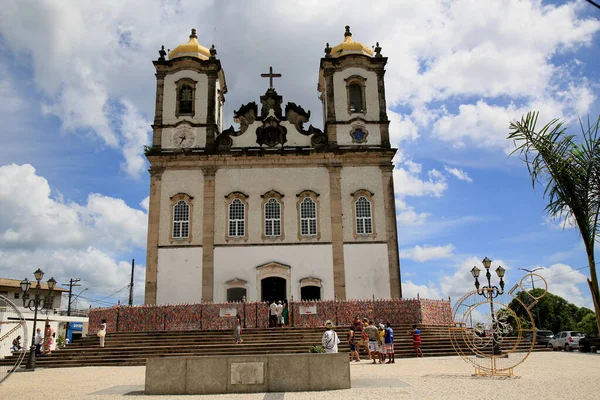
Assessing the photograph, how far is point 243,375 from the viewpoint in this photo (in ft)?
36.4

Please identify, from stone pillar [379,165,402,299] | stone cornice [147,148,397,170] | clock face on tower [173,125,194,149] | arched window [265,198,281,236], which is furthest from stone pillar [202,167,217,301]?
stone pillar [379,165,402,299]

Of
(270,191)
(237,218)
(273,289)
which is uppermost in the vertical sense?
(270,191)

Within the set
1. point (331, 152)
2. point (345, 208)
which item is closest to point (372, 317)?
point (345, 208)

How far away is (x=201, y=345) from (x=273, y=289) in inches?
306

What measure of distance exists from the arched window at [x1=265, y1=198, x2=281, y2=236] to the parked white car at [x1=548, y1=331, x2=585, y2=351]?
15.6 meters

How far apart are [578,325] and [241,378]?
5387 centimetres

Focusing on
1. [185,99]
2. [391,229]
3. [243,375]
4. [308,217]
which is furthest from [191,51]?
[243,375]

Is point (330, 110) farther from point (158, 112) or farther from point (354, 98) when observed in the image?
point (158, 112)

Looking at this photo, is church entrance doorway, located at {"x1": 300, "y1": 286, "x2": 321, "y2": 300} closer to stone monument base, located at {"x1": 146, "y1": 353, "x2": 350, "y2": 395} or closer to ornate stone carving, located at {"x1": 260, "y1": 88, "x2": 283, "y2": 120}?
ornate stone carving, located at {"x1": 260, "y1": 88, "x2": 283, "y2": 120}

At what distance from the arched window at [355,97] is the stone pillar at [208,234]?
8.92 m

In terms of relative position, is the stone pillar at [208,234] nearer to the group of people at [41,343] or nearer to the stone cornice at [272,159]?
the stone cornice at [272,159]

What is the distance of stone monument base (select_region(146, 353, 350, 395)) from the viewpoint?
436 inches

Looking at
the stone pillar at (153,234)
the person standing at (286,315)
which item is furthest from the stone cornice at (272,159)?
the person standing at (286,315)

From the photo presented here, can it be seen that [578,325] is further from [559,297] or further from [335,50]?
[335,50]
